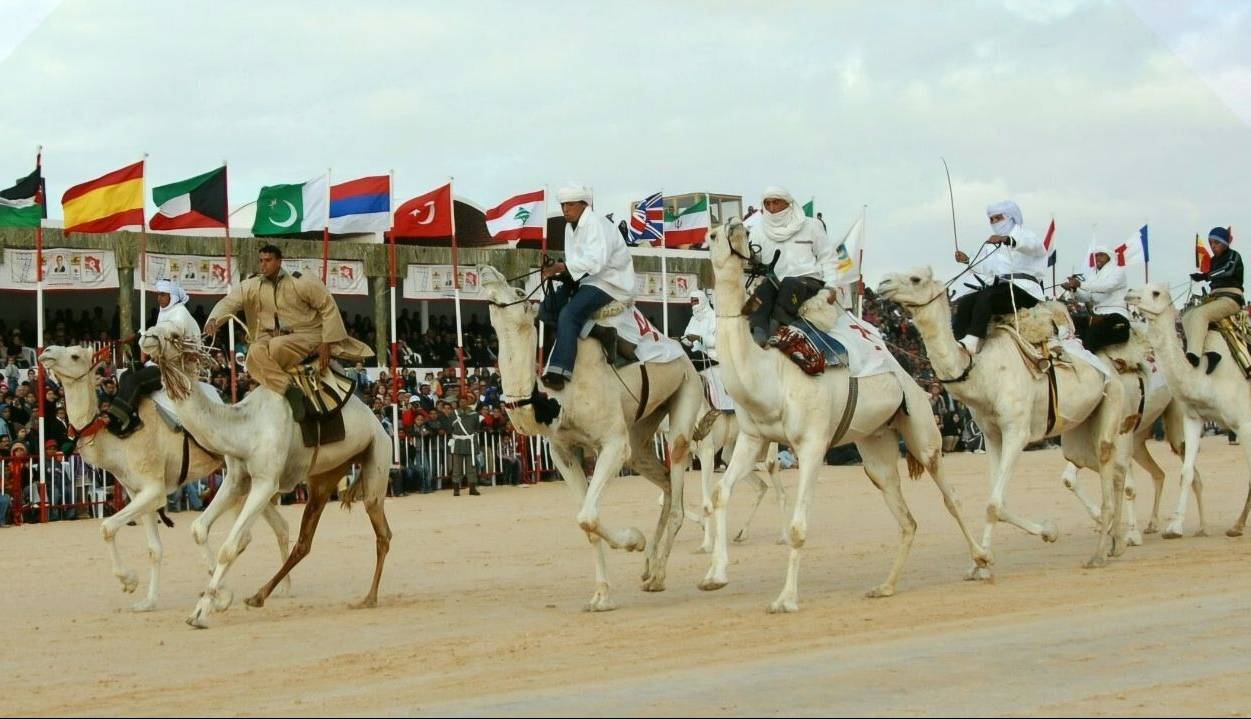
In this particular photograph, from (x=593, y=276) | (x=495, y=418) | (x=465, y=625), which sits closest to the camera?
(x=465, y=625)

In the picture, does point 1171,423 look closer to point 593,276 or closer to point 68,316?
point 593,276

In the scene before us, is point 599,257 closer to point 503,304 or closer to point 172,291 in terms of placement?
point 503,304

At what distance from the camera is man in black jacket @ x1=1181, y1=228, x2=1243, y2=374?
18484 millimetres

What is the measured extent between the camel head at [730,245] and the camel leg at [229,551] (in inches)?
168

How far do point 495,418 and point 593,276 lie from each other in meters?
17.5

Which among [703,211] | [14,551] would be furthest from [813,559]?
[703,211]

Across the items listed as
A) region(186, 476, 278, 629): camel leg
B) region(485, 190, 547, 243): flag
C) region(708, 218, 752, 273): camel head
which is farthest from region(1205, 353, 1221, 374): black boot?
region(485, 190, 547, 243): flag

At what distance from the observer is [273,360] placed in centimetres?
1398

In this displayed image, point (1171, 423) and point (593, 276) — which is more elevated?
point (593, 276)

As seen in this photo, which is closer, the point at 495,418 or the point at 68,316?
the point at 495,418

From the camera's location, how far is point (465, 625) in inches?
503

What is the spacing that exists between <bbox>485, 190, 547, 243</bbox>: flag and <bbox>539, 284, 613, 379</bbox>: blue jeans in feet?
60.5

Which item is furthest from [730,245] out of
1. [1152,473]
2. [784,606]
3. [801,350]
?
[1152,473]

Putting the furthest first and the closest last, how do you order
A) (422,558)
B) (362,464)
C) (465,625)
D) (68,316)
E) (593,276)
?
(68,316)
(422,558)
(362,464)
(593,276)
(465,625)
